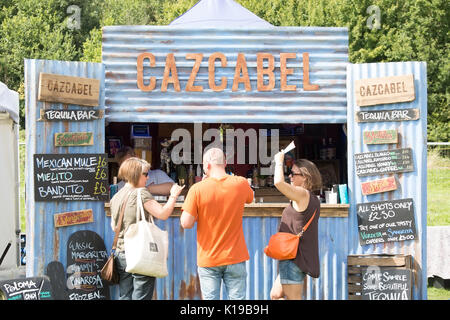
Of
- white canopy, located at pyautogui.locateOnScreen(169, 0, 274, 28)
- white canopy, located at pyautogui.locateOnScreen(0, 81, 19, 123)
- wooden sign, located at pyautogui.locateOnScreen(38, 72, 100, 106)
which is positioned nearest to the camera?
wooden sign, located at pyautogui.locateOnScreen(38, 72, 100, 106)

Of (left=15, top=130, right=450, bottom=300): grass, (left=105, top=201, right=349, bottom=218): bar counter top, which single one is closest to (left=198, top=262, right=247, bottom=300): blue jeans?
(left=105, top=201, right=349, bottom=218): bar counter top

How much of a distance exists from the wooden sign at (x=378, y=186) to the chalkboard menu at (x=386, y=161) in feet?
0.29

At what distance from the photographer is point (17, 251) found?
26.3ft

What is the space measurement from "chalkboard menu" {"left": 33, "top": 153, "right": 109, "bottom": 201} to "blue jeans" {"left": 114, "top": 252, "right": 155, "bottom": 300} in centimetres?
135

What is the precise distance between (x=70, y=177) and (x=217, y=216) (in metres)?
2.25

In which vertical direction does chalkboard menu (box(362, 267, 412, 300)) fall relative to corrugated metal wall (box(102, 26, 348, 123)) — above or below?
below

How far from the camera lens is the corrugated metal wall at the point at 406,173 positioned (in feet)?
21.9

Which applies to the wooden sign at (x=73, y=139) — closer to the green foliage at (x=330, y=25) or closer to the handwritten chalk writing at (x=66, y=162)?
the handwritten chalk writing at (x=66, y=162)

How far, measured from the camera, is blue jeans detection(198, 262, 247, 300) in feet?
16.6

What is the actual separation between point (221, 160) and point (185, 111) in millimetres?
1870

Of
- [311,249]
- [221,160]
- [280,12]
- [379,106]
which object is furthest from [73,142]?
[280,12]

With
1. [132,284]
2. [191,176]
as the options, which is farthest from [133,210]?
[191,176]
